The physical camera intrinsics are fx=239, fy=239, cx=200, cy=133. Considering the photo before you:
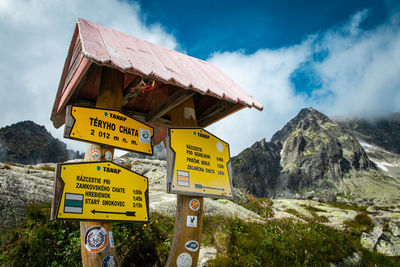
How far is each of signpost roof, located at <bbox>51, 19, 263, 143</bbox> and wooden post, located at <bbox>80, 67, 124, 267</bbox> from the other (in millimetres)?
266

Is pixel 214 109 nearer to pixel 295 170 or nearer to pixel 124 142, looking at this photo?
pixel 124 142

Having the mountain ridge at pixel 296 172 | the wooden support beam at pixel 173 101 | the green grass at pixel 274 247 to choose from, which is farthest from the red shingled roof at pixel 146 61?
the mountain ridge at pixel 296 172

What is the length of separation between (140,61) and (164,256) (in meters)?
4.44

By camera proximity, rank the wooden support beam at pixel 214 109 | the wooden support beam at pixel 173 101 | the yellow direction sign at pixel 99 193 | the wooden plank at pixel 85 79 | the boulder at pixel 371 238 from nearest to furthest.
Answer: the yellow direction sign at pixel 99 193 → the wooden plank at pixel 85 79 → the wooden support beam at pixel 173 101 → the wooden support beam at pixel 214 109 → the boulder at pixel 371 238

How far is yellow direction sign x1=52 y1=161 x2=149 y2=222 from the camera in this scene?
3102 mm

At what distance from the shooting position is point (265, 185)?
578 feet

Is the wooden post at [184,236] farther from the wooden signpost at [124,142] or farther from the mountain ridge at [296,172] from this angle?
the mountain ridge at [296,172]

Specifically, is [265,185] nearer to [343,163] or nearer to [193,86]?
[343,163]

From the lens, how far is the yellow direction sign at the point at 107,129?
3.62m

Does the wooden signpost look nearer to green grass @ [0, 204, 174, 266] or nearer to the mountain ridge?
green grass @ [0, 204, 174, 266]

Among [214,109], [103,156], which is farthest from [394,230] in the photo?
[103,156]

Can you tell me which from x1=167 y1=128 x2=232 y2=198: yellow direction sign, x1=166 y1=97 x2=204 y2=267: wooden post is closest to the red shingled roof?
x1=167 y1=128 x2=232 y2=198: yellow direction sign

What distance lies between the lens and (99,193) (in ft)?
11.2

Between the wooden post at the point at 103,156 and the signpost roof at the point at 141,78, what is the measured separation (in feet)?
0.87
